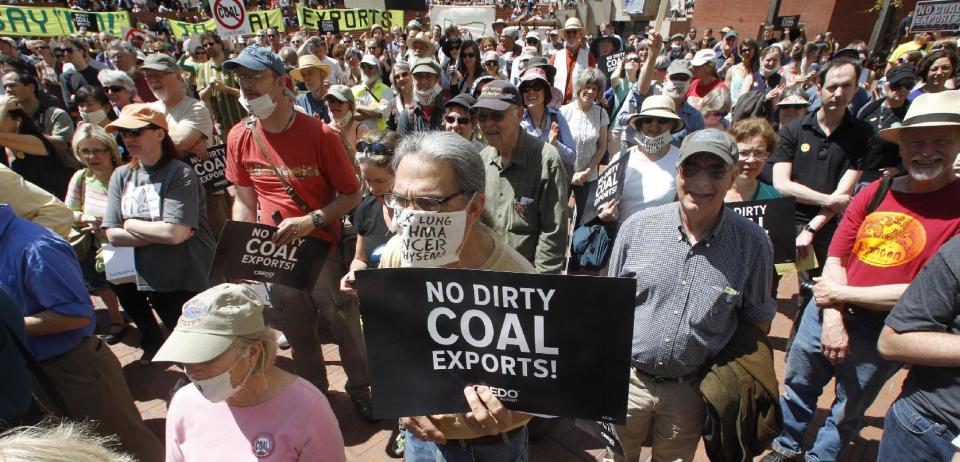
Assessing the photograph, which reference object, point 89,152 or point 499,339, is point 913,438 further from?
point 89,152

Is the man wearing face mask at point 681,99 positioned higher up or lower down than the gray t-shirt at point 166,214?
higher up

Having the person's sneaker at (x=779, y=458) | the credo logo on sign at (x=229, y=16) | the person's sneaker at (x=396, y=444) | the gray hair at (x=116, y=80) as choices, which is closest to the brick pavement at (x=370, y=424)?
the person's sneaker at (x=396, y=444)

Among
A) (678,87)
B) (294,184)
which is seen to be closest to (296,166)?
(294,184)

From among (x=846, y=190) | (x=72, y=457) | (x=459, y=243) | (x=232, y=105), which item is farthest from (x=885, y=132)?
(x=232, y=105)

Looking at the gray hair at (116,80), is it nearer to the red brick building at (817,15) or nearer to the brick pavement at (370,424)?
the brick pavement at (370,424)

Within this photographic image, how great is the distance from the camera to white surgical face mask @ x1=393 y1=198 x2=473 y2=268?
171 centimetres

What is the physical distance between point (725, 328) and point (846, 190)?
1975 millimetres

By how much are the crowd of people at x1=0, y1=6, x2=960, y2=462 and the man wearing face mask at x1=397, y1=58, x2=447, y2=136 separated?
2.87ft

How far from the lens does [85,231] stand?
12.9 feet

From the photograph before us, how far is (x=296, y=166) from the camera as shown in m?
3.05

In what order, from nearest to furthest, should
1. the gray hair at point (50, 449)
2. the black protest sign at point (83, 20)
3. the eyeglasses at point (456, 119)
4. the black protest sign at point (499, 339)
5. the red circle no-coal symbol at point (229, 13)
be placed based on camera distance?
the gray hair at point (50, 449), the black protest sign at point (499, 339), the eyeglasses at point (456, 119), the red circle no-coal symbol at point (229, 13), the black protest sign at point (83, 20)

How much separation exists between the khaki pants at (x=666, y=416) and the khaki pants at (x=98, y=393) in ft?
8.03

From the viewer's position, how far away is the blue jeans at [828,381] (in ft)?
8.00

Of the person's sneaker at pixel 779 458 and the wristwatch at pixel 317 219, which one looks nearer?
the person's sneaker at pixel 779 458
